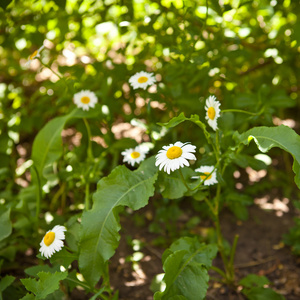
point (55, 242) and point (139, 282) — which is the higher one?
point (55, 242)

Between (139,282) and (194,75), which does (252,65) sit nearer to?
(194,75)

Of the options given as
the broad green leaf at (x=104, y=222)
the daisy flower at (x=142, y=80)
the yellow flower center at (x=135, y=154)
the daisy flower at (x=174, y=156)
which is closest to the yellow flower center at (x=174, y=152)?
the daisy flower at (x=174, y=156)

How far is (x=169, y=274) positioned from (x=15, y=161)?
188cm

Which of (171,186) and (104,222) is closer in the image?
(104,222)

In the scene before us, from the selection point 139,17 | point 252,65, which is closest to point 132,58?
point 139,17

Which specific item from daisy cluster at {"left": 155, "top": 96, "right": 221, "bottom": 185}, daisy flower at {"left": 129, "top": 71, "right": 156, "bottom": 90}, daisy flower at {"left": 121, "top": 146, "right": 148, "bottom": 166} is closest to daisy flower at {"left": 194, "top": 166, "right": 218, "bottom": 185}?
daisy cluster at {"left": 155, "top": 96, "right": 221, "bottom": 185}

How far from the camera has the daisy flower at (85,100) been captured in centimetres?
212

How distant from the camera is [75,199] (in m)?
2.48

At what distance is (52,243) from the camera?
1575 mm

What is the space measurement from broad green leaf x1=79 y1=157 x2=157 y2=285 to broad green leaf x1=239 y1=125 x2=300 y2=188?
506mm

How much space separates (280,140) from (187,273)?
29.8 inches

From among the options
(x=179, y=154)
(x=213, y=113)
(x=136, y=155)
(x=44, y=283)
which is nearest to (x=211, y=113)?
(x=213, y=113)

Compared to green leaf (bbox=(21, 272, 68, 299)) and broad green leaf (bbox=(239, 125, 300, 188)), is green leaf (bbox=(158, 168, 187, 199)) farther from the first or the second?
green leaf (bbox=(21, 272, 68, 299))

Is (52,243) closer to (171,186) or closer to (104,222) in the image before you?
(104,222)
